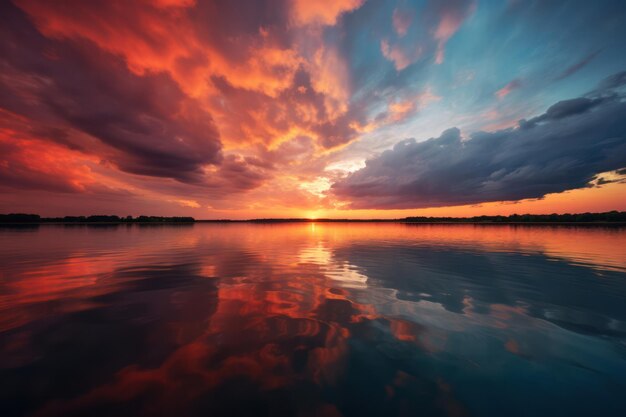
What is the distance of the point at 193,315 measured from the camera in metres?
9.53

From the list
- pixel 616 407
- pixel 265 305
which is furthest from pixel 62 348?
pixel 616 407

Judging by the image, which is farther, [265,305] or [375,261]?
[375,261]

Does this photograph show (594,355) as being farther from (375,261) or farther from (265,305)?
(375,261)

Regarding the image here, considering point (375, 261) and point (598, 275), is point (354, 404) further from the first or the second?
point (598, 275)

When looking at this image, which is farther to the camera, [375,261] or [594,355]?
[375,261]

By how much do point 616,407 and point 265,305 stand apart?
1070 centimetres

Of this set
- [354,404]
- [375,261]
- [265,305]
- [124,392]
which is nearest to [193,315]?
[265,305]

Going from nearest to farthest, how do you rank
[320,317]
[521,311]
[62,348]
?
[62,348], [320,317], [521,311]

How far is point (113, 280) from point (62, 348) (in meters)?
9.63

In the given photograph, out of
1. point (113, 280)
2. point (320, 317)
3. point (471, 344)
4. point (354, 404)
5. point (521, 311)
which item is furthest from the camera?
point (113, 280)

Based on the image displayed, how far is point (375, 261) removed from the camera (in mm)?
22703

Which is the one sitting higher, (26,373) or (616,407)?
(26,373)

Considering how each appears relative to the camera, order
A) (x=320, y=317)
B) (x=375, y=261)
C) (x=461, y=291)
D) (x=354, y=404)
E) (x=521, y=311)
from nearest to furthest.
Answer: (x=354, y=404) → (x=320, y=317) → (x=521, y=311) → (x=461, y=291) → (x=375, y=261)

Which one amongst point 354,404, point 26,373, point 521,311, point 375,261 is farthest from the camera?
point 375,261
